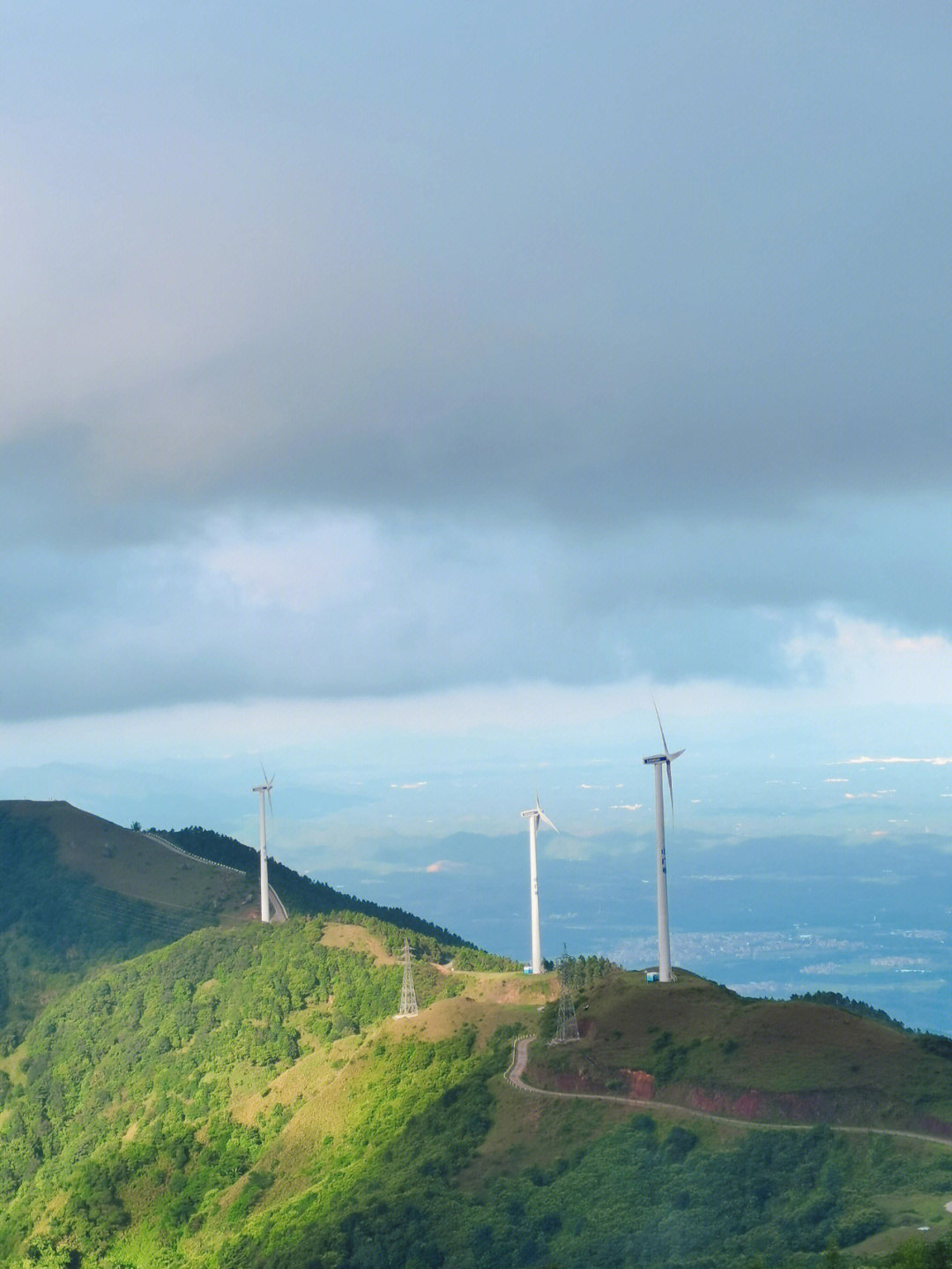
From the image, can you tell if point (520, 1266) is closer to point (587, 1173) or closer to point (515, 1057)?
point (587, 1173)

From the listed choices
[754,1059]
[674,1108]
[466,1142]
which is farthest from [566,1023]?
[754,1059]

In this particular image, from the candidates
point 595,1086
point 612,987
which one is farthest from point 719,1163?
point 612,987

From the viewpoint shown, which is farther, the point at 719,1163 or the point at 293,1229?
the point at 293,1229

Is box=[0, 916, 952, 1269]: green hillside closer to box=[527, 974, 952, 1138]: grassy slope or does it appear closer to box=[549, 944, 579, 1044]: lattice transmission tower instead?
box=[527, 974, 952, 1138]: grassy slope

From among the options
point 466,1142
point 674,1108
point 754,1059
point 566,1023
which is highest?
point 566,1023

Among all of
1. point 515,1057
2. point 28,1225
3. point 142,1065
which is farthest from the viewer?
point 142,1065

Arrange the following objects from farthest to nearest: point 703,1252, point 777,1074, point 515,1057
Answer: point 515,1057 → point 777,1074 → point 703,1252

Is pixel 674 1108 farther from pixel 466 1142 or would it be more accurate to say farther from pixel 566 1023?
pixel 566 1023
